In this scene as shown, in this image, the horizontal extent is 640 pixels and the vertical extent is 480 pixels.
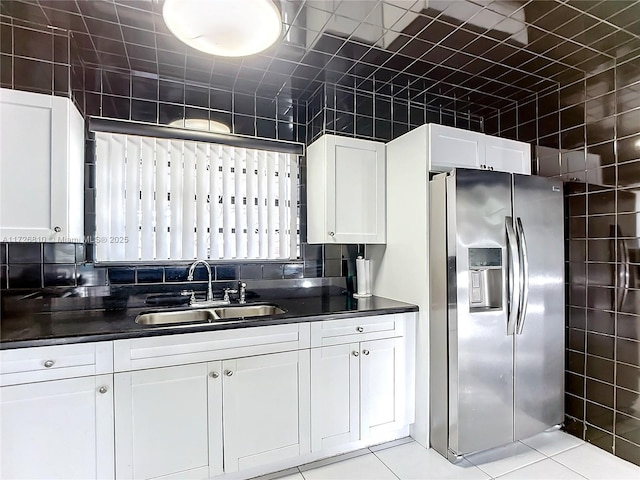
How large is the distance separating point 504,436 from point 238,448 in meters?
1.54

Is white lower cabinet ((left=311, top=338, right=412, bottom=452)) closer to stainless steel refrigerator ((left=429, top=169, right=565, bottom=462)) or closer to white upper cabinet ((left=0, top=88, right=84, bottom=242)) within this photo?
stainless steel refrigerator ((left=429, top=169, right=565, bottom=462))

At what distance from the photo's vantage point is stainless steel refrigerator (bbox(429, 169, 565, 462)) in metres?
2.02

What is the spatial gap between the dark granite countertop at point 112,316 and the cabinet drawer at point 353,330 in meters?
0.05

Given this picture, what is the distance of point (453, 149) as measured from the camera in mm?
2256

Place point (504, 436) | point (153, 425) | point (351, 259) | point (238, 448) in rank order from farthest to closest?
point (351, 259)
point (504, 436)
point (238, 448)
point (153, 425)

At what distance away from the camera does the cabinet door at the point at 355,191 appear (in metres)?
2.42

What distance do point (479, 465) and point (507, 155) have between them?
1.97 m

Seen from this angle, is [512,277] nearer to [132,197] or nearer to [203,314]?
[203,314]

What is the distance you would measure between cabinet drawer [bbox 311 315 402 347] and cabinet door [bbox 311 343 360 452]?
0.04m

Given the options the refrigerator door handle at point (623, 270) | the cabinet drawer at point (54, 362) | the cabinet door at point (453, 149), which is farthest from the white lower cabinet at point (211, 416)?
the refrigerator door handle at point (623, 270)

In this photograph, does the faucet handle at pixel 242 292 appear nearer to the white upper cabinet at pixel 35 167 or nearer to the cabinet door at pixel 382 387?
the cabinet door at pixel 382 387

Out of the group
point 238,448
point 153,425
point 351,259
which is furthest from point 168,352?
point 351,259

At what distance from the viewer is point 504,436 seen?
2104mm

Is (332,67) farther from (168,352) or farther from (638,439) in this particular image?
(638,439)
